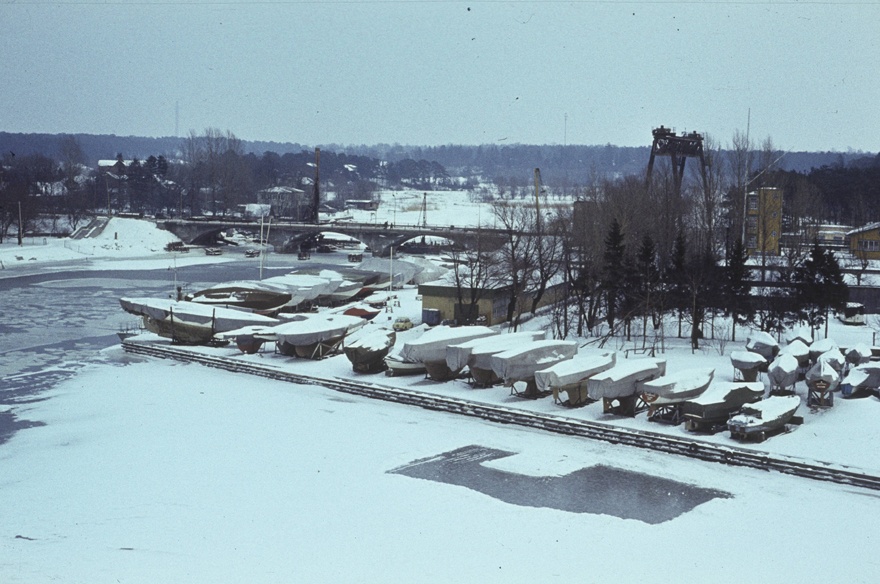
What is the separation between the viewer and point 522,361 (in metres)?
29.4

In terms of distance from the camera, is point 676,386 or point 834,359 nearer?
point 676,386

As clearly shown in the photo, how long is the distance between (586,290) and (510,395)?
14074 millimetres

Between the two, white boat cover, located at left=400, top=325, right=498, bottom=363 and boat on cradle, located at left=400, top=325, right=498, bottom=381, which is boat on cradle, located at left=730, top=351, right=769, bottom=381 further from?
boat on cradle, located at left=400, top=325, right=498, bottom=381

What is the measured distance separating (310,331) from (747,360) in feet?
52.2

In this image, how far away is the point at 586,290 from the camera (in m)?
42.8

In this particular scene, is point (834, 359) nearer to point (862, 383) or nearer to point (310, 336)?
point (862, 383)

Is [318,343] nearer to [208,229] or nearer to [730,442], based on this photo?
[730,442]

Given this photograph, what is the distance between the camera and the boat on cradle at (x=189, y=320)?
4062cm

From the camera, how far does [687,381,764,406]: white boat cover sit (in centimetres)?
2564

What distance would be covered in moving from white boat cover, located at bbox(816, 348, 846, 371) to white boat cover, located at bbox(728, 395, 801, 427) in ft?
9.53

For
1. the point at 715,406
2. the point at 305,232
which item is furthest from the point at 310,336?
the point at 305,232

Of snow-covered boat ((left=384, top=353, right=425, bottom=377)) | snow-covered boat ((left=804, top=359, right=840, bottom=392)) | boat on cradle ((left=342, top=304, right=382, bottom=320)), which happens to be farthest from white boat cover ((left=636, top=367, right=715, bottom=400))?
boat on cradle ((left=342, top=304, right=382, bottom=320))

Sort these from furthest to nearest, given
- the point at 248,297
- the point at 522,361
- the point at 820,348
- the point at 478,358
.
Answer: the point at 248,297
the point at 820,348
the point at 478,358
the point at 522,361

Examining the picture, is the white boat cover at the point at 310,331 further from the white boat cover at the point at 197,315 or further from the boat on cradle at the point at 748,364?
the boat on cradle at the point at 748,364
